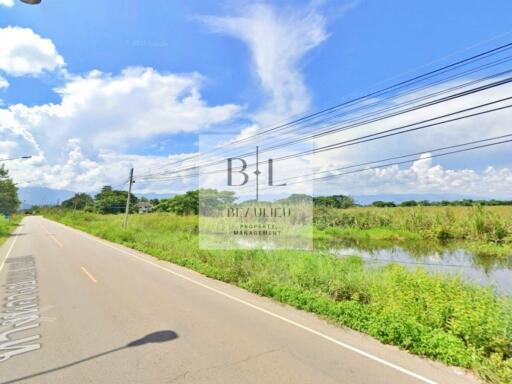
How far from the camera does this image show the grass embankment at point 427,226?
93.7 ft

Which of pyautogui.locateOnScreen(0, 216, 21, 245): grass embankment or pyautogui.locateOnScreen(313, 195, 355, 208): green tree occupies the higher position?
pyautogui.locateOnScreen(313, 195, 355, 208): green tree

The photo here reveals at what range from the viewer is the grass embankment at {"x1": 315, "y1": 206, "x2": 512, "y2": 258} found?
28.6 meters

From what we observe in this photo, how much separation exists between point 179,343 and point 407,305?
4842 millimetres

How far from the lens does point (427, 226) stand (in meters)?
37.2

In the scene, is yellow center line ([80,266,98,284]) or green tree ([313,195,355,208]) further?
green tree ([313,195,355,208])

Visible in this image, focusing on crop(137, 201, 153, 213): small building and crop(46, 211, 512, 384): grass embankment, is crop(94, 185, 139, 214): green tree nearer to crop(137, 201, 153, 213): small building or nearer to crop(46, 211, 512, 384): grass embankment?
crop(137, 201, 153, 213): small building

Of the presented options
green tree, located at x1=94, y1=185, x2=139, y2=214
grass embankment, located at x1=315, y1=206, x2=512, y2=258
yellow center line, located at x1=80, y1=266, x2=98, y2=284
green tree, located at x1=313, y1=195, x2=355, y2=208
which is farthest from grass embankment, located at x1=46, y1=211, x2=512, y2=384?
green tree, located at x1=94, y1=185, x2=139, y2=214

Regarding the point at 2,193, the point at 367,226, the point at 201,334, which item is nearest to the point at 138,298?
the point at 201,334

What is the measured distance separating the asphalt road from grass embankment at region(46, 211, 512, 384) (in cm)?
36

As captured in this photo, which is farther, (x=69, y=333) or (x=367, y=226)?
(x=367, y=226)

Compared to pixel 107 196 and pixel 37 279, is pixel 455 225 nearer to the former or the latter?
pixel 37 279

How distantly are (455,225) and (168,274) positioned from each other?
32711 mm

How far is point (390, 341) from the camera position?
613 cm

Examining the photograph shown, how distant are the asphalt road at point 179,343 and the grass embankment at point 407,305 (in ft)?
1.19
